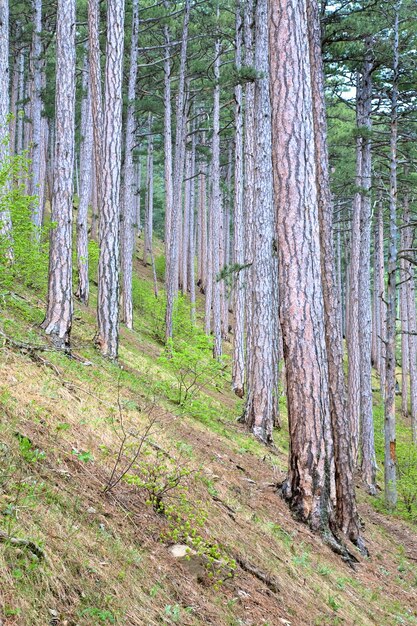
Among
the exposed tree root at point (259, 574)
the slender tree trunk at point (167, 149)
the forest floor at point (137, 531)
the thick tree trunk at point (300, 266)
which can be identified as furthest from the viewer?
the slender tree trunk at point (167, 149)

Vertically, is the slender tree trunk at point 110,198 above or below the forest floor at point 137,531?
above

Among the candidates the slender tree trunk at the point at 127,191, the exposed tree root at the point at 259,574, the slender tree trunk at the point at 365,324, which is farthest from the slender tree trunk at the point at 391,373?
the slender tree trunk at the point at 127,191

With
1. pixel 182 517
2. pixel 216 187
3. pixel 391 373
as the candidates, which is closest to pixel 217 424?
pixel 391 373

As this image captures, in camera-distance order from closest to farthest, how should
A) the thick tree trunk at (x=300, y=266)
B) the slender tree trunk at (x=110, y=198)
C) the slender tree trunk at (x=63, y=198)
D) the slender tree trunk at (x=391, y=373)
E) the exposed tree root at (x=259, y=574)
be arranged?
the exposed tree root at (x=259, y=574) < the thick tree trunk at (x=300, y=266) < the slender tree trunk at (x=63, y=198) < the slender tree trunk at (x=110, y=198) < the slender tree trunk at (x=391, y=373)

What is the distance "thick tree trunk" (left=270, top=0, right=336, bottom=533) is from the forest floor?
651 millimetres

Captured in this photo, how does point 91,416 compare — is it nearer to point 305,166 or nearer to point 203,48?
point 305,166

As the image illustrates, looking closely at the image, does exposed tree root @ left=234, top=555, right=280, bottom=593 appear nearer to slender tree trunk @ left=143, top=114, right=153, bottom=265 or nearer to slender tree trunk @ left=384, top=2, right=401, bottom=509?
slender tree trunk @ left=384, top=2, right=401, bottom=509

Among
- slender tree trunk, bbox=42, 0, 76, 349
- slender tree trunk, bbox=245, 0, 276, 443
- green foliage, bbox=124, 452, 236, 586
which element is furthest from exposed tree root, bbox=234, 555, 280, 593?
slender tree trunk, bbox=245, 0, 276, 443

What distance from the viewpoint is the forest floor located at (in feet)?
9.46

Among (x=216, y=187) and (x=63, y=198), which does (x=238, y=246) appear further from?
(x=63, y=198)

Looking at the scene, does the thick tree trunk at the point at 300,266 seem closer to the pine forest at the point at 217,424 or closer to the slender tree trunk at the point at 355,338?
the pine forest at the point at 217,424

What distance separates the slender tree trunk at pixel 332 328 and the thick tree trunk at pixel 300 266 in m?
0.63

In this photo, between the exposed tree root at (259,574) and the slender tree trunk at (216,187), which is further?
the slender tree trunk at (216,187)

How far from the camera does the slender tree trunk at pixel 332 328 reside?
6723 mm
